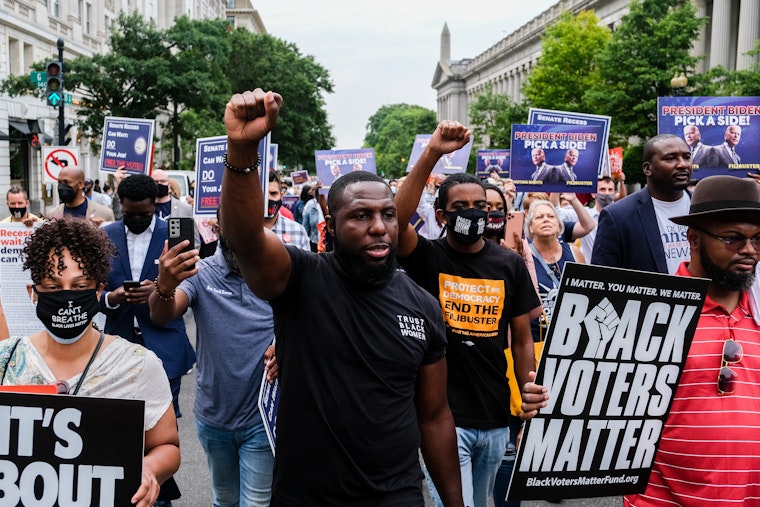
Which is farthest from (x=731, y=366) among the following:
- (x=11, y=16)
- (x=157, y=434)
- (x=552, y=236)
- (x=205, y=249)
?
(x=11, y=16)

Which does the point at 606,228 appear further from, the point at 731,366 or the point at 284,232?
the point at 284,232

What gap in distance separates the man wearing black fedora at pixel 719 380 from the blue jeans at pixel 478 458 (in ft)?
3.29

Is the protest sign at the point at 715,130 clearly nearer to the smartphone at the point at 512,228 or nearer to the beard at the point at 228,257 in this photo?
the smartphone at the point at 512,228

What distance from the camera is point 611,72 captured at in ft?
A: 129

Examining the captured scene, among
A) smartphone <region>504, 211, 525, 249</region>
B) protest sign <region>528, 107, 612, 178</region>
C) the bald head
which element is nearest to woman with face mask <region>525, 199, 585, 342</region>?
smartphone <region>504, 211, 525, 249</region>

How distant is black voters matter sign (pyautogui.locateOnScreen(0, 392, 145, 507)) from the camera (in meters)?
2.59

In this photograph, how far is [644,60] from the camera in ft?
124

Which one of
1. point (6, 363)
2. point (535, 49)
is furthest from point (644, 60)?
point (535, 49)

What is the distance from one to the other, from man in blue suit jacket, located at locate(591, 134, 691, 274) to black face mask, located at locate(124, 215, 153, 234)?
284 centimetres

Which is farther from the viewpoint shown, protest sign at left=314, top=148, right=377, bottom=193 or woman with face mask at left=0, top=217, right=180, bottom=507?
protest sign at left=314, top=148, right=377, bottom=193

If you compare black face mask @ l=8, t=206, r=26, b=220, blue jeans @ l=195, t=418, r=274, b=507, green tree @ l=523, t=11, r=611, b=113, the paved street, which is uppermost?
green tree @ l=523, t=11, r=611, b=113

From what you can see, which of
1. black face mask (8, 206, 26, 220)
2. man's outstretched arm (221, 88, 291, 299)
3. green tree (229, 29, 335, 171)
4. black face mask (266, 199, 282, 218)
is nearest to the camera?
man's outstretched arm (221, 88, 291, 299)

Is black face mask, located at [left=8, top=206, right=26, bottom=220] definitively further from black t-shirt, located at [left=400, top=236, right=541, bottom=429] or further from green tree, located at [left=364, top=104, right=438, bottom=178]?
green tree, located at [left=364, top=104, right=438, bottom=178]

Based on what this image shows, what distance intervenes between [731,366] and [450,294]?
1.42 metres
